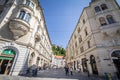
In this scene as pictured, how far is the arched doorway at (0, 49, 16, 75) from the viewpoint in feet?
34.3

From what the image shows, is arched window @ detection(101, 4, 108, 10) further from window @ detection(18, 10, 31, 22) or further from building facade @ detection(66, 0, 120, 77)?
window @ detection(18, 10, 31, 22)

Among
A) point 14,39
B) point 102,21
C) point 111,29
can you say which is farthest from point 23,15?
point 111,29

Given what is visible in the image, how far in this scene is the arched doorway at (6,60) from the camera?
34.3 ft

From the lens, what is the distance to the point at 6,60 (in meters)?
11.2

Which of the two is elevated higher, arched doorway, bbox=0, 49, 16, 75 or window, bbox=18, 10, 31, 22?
window, bbox=18, 10, 31, 22

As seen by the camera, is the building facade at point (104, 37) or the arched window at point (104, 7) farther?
the arched window at point (104, 7)

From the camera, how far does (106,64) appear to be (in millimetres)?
11430

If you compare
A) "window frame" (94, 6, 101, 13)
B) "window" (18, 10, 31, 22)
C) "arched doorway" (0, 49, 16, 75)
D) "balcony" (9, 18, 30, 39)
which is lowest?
"arched doorway" (0, 49, 16, 75)

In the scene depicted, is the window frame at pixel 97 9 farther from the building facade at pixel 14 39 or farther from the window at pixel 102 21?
the building facade at pixel 14 39

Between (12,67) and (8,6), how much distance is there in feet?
38.2

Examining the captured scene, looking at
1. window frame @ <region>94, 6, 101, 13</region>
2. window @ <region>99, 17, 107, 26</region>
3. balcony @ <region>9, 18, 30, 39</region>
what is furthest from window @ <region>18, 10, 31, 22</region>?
window frame @ <region>94, 6, 101, 13</region>

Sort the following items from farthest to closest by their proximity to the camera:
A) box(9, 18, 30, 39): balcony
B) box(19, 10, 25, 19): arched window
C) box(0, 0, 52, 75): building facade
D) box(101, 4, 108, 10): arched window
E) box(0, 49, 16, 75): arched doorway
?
box(101, 4, 108, 10): arched window < box(19, 10, 25, 19): arched window < box(9, 18, 30, 39): balcony < box(0, 0, 52, 75): building facade < box(0, 49, 16, 75): arched doorway

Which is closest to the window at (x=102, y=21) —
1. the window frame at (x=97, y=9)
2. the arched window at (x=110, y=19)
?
the arched window at (x=110, y=19)

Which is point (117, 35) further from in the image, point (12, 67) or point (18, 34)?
point (12, 67)
